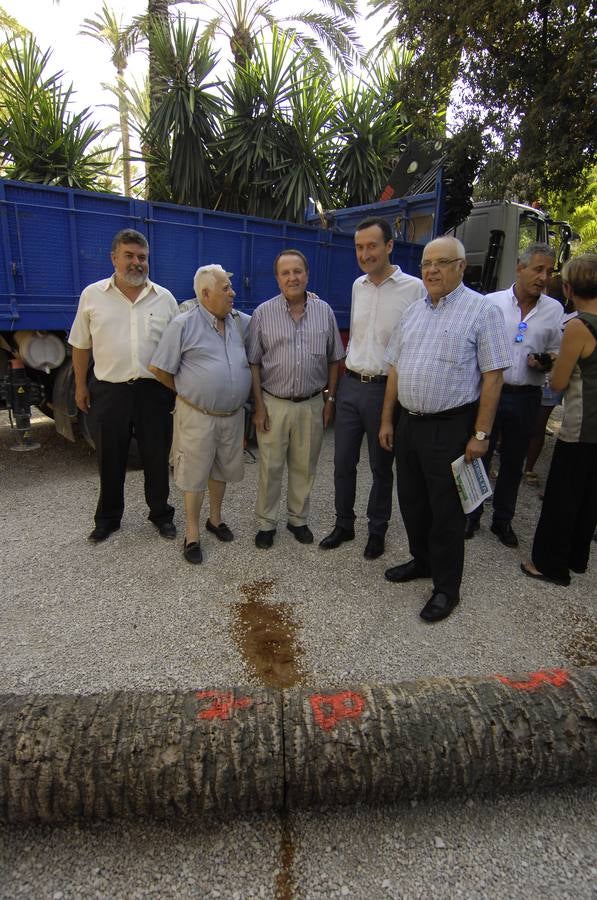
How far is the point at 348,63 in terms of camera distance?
1275 cm

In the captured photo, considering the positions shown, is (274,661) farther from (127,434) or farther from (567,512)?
(567,512)

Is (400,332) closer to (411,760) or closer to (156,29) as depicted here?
(411,760)

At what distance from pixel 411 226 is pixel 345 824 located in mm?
6155

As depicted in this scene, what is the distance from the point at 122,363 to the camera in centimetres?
326

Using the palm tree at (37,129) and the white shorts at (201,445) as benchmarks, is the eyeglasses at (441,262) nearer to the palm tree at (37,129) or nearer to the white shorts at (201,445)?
the white shorts at (201,445)

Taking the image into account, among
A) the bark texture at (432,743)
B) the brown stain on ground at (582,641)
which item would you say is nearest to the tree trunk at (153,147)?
the brown stain on ground at (582,641)

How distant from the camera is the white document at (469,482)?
103 inches

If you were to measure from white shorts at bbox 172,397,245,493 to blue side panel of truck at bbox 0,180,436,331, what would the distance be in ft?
5.61

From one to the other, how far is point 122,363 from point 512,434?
2.48m

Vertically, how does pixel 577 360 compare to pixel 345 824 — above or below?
above

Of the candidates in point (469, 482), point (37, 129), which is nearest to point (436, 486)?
point (469, 482)

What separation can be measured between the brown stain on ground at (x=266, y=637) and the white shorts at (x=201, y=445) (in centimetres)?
70

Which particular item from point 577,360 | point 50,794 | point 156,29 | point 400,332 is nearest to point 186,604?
point 50,794

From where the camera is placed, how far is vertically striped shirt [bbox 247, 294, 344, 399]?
322 cm
